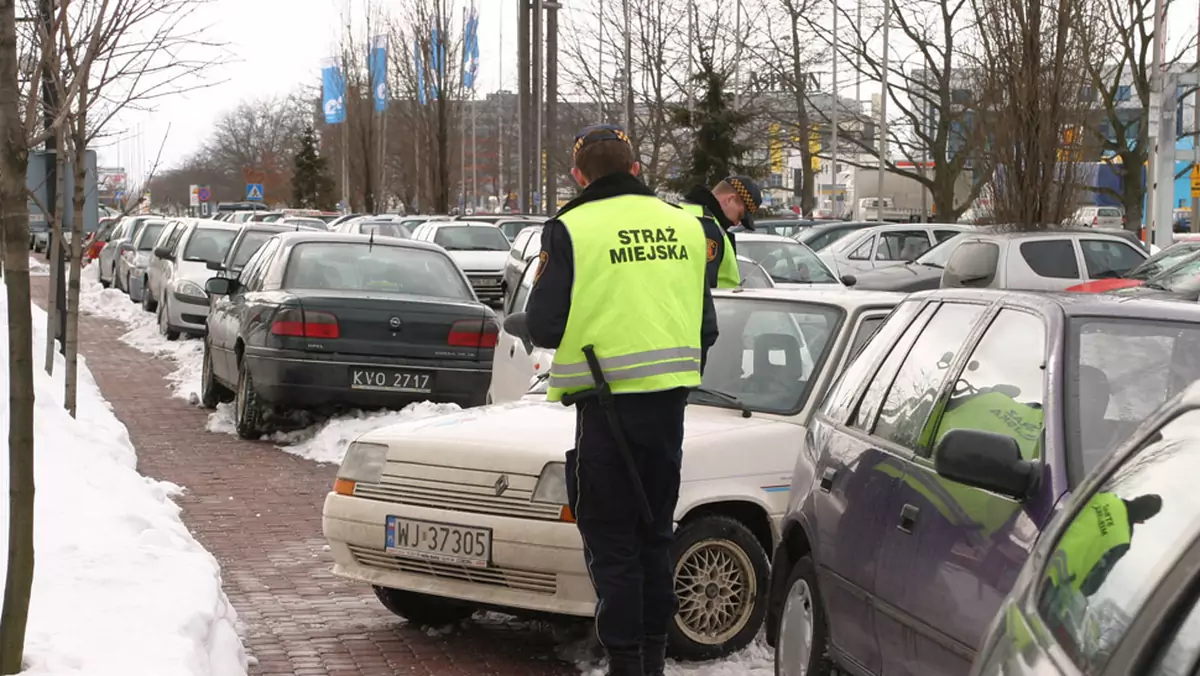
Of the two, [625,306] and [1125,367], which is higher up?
[625,306]

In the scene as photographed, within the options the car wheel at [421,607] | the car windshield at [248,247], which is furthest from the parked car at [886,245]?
the car wheel at [421,607]

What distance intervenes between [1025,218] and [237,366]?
52.9 feet

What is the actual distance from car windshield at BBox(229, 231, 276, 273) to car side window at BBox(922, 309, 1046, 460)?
1659 cm

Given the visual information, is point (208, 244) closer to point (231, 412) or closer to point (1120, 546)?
point (231, 412)

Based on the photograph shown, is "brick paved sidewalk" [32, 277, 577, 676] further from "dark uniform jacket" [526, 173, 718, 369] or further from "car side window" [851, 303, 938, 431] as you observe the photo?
"car side window" [851, 303, 938, 431]

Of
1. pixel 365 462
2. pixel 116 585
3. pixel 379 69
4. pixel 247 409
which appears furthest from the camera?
pixel 379 69

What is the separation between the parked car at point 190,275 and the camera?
73.8ft

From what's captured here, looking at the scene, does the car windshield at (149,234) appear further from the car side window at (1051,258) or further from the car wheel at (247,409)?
the car wheel at (247,409)

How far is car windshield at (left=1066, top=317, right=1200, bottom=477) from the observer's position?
444cm

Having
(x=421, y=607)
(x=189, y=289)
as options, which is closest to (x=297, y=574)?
(x=421, y=607)

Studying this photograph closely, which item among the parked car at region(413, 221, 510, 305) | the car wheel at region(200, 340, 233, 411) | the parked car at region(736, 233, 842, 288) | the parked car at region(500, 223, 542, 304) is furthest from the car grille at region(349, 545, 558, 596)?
the parked car at region(413, 221, 510, 305)

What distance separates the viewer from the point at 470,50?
57562 millimetres

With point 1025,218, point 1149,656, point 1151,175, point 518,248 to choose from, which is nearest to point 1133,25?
point 1151,175

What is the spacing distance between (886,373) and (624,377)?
2.73 ft
